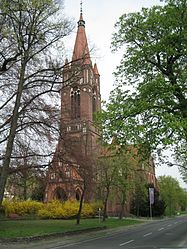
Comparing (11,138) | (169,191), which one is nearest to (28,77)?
(11,138)

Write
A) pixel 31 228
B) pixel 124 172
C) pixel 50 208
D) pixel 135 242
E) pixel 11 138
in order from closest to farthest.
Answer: pixel 135 242, pixel 11 138, pixel 31 228, pixel 124 172, pixel 50 208

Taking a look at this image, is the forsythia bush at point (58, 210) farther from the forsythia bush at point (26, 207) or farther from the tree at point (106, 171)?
the tree at point (106, 171)

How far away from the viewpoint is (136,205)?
74562 millimetres

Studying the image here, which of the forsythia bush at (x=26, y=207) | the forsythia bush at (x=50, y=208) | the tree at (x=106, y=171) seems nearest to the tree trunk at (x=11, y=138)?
the tree at (x=106, y=171)

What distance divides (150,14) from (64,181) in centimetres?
1296

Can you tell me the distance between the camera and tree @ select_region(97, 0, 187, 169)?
19562mm

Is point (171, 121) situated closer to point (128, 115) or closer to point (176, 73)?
point (128, 115)

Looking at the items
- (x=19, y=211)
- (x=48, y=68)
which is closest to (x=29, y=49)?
(x=48, y=68)

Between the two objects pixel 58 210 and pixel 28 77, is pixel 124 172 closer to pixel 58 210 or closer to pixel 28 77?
pixel 58 210

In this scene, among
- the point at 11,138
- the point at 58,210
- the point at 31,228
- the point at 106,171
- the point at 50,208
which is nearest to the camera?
the point at 11,138

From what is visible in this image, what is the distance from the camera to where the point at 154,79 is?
21359 mm

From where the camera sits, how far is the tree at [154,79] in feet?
64.2

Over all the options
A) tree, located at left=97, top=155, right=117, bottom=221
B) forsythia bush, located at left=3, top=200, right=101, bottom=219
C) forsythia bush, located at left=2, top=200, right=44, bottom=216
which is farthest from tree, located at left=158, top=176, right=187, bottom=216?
tree, located at left=97, top=155, right=117, bottom=221

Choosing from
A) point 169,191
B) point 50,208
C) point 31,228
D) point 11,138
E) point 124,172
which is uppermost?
point 124,172
